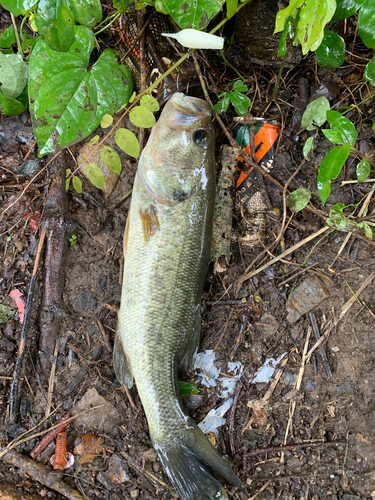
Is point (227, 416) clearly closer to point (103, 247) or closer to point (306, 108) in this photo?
point (103, 247)

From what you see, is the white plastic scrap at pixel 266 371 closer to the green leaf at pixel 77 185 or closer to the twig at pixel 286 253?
the twig at pixel 286 253

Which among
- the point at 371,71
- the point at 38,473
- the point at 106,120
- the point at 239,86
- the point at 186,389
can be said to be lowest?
the point at 38,473

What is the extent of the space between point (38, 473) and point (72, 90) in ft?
9.66

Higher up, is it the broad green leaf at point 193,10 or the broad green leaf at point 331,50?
the broad green leaf at point 193,10

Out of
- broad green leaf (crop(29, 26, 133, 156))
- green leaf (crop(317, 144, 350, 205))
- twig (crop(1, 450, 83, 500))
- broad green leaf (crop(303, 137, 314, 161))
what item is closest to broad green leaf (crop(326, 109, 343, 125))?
green leaf (crop(317, 144, 350, 205))

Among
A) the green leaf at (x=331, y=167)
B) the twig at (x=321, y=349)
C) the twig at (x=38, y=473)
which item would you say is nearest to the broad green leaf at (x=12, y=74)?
the green leaf at (x=331, y=167)

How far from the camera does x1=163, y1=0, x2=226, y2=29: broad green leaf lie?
2.09 meters

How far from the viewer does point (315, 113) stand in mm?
2682

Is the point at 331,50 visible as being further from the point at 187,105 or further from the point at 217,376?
the point at 217,376

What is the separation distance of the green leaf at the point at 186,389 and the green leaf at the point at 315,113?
2276 millimetres

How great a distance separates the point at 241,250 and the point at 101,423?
1.85m

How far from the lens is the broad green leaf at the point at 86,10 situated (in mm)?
1883

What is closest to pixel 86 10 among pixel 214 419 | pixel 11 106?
pixel 11 106

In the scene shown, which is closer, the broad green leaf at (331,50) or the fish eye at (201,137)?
the broad green leaf at (331,50)
